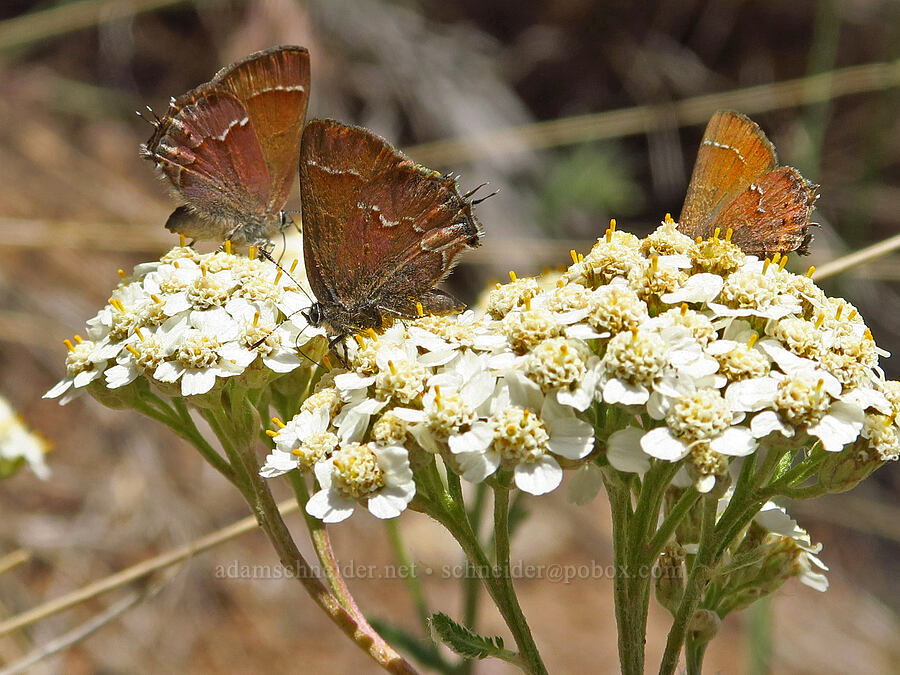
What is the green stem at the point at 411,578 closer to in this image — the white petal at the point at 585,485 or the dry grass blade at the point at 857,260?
the white petal at the point at 585,485

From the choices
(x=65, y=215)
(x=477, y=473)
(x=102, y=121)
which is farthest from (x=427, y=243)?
(x=102, y=121)

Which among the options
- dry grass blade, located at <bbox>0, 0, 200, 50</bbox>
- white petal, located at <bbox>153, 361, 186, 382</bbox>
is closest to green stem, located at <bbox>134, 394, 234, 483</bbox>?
white petal, located at <bbox>153, 361, 186, 382</bbox>

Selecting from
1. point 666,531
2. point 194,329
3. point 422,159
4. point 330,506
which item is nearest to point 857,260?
point 666,531

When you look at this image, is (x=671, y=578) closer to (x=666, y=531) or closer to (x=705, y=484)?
(x=666, y=531)

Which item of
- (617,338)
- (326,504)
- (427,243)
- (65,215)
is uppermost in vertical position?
(65,215)

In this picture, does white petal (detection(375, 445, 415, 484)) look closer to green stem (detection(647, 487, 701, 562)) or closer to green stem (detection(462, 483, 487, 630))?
green stem (detection(647, 487, 701, 562))

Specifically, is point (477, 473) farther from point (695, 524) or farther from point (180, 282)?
point (180, 282)
